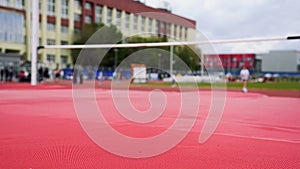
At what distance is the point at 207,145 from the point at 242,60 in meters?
70.4

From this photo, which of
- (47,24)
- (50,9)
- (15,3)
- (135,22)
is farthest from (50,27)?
(135,22)

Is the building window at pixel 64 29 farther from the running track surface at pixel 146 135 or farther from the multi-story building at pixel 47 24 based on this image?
the running track surface at pixel 146 135

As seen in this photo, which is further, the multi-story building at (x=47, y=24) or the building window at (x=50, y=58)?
the building window at (x=50, y=58)

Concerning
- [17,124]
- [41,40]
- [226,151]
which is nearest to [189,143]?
[226,151]

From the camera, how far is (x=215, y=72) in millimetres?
9875

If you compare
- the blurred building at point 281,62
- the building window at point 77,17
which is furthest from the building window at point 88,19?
the blurred building at point 281,62

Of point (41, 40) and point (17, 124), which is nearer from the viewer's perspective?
point (17, 124)

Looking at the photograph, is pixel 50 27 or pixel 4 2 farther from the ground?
pixel 4 2

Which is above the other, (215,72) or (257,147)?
(215,72)

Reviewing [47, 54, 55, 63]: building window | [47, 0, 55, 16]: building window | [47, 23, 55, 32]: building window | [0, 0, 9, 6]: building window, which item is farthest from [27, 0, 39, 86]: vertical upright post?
[47, 54, 55, 63]: building window

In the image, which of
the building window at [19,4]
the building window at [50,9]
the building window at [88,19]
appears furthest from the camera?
the building window at [88,19]

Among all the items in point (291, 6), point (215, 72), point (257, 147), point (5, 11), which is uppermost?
point (5, 11)

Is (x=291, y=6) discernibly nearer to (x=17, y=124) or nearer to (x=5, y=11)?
(x=17, y=124)

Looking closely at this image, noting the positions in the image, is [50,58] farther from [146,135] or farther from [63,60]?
[146,135]
